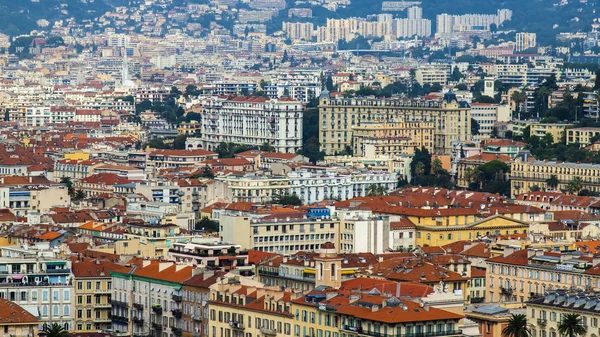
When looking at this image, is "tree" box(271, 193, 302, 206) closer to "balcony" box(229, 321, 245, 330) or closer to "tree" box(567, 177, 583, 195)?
"tree" box(567, 177, 583, 195)

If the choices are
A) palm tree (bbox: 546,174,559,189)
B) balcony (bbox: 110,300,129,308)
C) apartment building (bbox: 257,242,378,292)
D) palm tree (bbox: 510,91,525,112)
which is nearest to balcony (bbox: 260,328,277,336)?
apartment building (bbox: 257,242,378,292)

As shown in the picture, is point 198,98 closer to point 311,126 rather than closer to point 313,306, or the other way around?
point 311,126

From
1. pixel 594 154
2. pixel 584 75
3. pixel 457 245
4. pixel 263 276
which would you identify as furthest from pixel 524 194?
pixel 584 75

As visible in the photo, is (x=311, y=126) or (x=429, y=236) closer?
(x=429, y=236)

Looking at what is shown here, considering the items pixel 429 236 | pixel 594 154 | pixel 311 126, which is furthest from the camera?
pixel 311 126

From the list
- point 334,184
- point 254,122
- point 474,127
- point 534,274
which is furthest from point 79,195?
point 474,127

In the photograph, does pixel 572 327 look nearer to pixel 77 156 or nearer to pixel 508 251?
pixel 508 251
